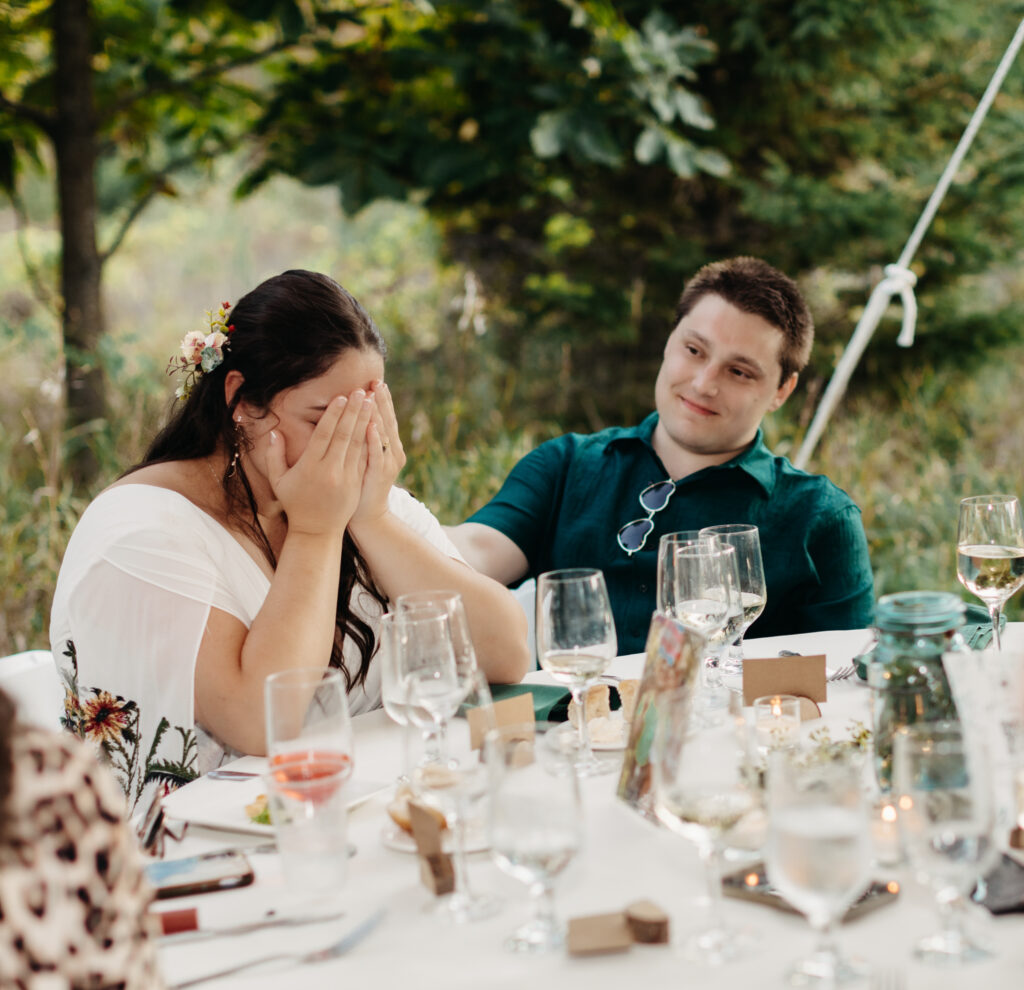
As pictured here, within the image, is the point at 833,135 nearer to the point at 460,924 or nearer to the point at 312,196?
the point at 460,924

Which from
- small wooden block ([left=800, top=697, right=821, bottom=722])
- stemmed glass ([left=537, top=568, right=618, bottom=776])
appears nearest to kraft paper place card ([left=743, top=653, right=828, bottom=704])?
small wooden block ([left=800, top=697, right=821, bottom=722])

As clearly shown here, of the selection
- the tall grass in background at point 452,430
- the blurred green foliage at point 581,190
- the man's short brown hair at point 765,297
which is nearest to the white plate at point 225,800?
the tall grass in background at point 452,430

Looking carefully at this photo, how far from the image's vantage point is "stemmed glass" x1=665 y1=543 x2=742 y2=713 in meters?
1.64

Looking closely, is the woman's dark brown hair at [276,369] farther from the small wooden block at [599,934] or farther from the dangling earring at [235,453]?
the small wooden block at [599,934]

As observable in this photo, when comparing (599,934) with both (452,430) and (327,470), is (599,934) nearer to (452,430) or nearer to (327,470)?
(327,470)

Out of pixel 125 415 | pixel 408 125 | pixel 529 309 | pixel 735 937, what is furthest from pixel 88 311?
pixel 735 937

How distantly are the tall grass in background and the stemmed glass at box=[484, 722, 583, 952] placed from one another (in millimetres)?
1507

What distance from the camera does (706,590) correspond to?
1.64m

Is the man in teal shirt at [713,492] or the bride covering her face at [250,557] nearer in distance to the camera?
the bride covering her face at [250,557]

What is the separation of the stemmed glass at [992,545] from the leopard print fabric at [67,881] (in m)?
1.37

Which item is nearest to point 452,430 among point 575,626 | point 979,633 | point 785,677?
point 979,633

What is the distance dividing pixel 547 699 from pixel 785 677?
38 centimetres

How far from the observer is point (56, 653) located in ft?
6.52

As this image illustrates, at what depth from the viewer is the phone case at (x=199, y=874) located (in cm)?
123
